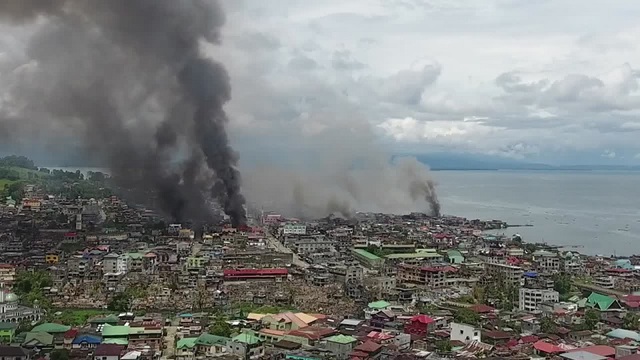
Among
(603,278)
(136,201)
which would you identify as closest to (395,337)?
(603,278)

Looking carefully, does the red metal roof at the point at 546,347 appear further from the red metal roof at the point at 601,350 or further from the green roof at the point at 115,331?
the green roof at the point at 115,331

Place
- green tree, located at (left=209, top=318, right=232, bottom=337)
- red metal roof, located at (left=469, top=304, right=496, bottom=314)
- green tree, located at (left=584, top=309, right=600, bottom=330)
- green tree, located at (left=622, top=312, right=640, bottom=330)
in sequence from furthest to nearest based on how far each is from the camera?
red metal roof, located at (left=469, top=304, right=496, bottom=314), green tree, located at (left=584, top=309, right=600, bottom=330), green tree, located at (left=622, top=312, right=640, bottom=330), green tree, located at (left=209, top=318, right=232, bottom=337)

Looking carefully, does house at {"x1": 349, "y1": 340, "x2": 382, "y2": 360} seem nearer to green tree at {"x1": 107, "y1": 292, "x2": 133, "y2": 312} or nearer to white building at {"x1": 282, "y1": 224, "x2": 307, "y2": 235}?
green tree at {"x1": 107, "y1": 292, "x2": 133, "y2": 312}

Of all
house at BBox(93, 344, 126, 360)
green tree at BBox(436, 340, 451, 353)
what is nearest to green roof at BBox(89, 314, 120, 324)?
house at BBox(93, 344, 126, 360)

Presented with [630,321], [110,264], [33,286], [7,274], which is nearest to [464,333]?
[630,321]

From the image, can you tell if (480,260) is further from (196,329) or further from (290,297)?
(196,329)

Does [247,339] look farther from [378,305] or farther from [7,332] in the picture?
[7,332]

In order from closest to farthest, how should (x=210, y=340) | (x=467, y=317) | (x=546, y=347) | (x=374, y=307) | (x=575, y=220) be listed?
(x=546, y=347)
(x=210, y=340)
(x=467, y=317)
(x=374, y=307)
(x=575, y=220)

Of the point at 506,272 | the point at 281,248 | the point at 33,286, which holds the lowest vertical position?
the point at 33,286
